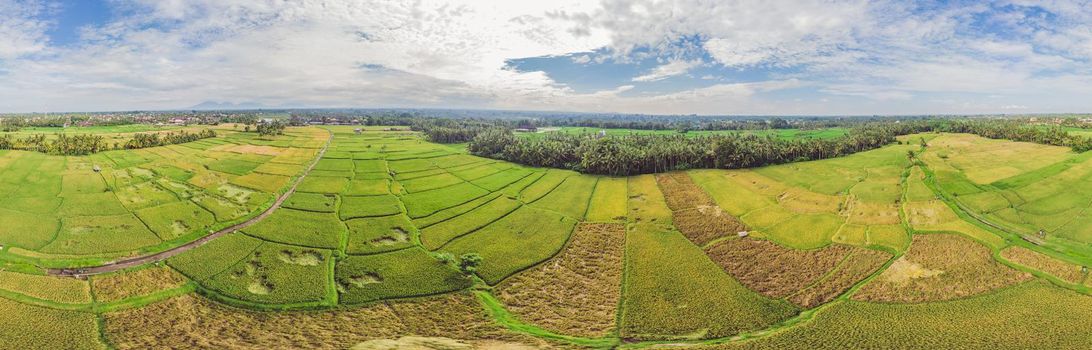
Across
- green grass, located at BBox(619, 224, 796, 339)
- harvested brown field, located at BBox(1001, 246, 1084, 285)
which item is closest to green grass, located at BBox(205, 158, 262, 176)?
green grass, located at BBox(619, 224, 796, 339)

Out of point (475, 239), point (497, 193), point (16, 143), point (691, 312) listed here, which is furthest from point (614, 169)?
point (16, 143)

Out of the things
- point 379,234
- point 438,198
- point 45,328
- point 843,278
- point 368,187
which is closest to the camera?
point 45,328

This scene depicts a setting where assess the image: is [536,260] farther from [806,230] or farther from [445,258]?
[806,230]

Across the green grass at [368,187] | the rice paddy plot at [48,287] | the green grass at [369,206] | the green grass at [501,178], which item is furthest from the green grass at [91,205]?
the green grass at [501,178]

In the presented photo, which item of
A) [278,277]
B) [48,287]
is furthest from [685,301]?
[48,287]

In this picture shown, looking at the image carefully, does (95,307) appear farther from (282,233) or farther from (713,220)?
(713,220)

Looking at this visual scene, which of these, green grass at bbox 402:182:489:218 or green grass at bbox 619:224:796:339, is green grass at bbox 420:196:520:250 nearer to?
green grass at bbox 402:182:489:218
